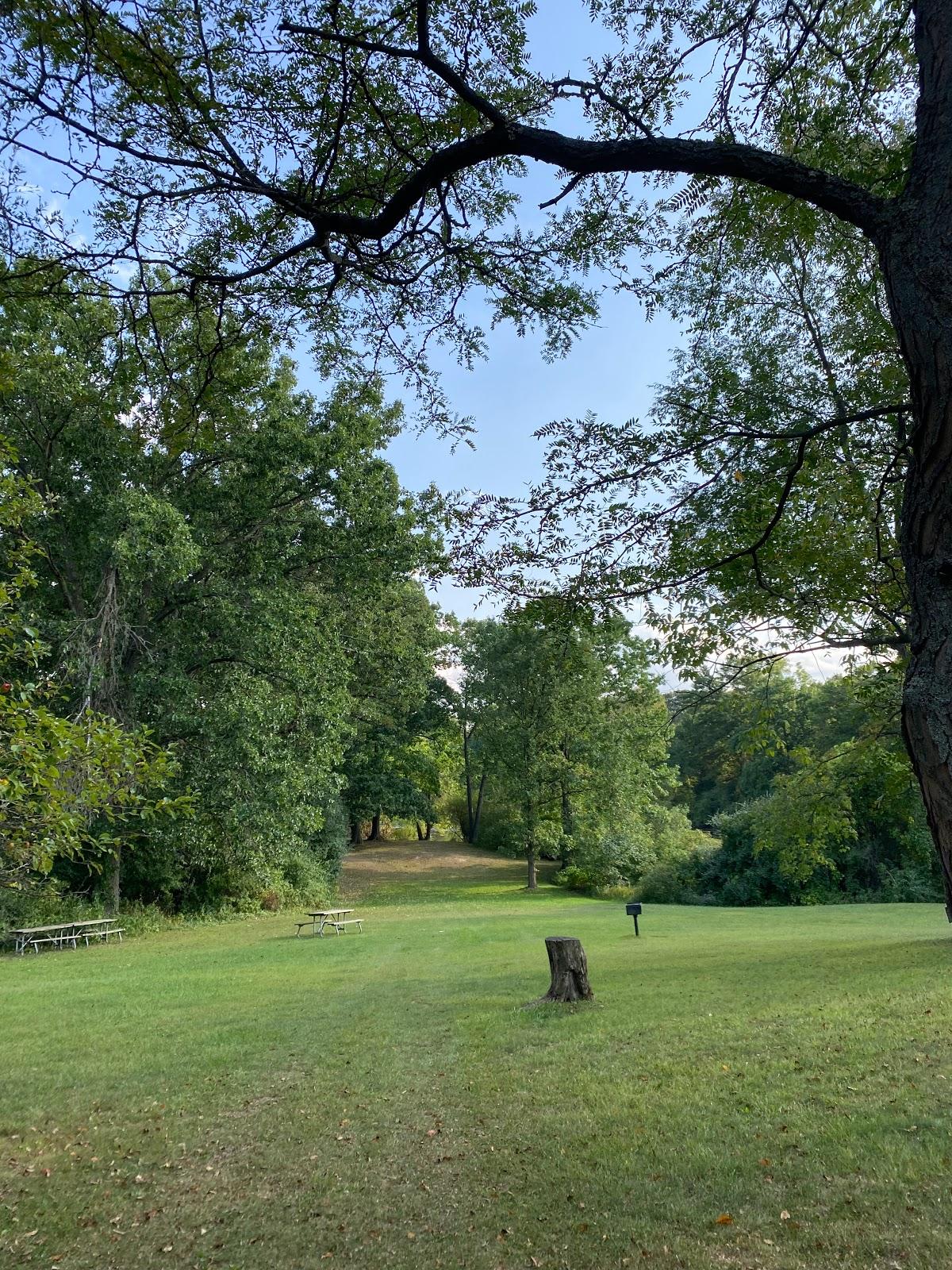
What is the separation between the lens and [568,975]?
9.45 meters

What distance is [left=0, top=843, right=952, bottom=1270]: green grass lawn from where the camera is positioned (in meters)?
3.92

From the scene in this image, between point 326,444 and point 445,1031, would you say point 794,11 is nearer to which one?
point 445,1031

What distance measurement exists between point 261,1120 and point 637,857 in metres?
27.3

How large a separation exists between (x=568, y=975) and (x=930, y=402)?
8594 millimetres

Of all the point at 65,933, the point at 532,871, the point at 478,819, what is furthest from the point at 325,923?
the point at 478,819

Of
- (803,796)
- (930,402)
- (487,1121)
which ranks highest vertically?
(930,402)

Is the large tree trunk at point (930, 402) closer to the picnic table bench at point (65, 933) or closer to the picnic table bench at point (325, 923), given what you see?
the picnic table bench at point (325, 923)

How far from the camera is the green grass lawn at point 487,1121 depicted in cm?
392

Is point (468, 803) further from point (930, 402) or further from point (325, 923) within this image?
point (930, 402)

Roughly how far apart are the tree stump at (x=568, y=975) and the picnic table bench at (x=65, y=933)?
12.5 m

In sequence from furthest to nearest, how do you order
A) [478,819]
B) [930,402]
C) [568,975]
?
[478,819], [568,975], [930,402]

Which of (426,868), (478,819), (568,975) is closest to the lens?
(568,975)

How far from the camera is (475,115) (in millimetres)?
4164

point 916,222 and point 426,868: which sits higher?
point 916,222
